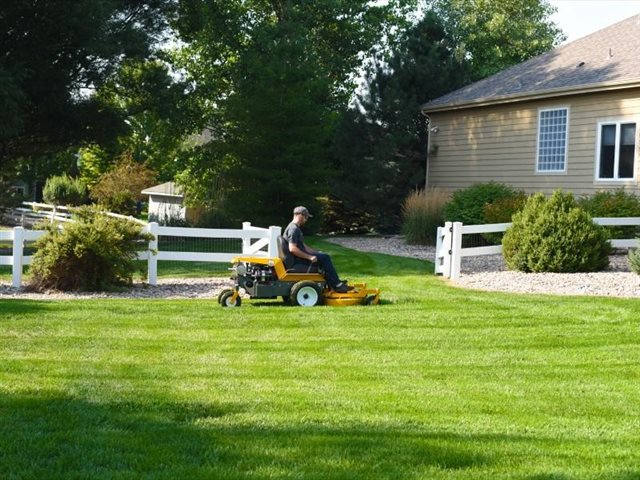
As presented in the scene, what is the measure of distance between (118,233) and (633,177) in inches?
505

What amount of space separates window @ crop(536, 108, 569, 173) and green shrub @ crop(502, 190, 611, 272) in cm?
751

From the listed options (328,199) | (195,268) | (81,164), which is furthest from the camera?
(81,164)

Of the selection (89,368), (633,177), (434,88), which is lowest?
(89,368)

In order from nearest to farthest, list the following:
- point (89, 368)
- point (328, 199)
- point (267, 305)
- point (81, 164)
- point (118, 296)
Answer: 1. point (89, 368)
2. point (267, 305)
3. point (118, 296)
4. point (328, 199)
5. point (81, 164)

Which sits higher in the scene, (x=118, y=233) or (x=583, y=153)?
(x=583, y=153)

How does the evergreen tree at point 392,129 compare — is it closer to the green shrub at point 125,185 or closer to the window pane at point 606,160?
the window pane at point 606,160

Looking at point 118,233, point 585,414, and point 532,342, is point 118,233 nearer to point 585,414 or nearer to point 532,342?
point 532,342

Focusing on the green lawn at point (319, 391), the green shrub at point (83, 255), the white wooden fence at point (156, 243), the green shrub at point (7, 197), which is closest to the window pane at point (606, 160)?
the white wooden fence at point (156, 243)

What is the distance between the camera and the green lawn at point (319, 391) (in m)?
5.40

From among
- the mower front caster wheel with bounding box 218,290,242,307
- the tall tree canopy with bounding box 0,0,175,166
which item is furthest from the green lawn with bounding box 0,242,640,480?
the tall tree canopy with bounding box 0,0,175,166

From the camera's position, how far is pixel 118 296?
13703mm

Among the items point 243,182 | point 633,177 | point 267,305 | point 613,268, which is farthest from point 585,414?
point 243,182

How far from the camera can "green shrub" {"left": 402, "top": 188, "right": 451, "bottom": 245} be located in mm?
24219

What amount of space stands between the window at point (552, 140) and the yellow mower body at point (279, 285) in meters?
12.7
